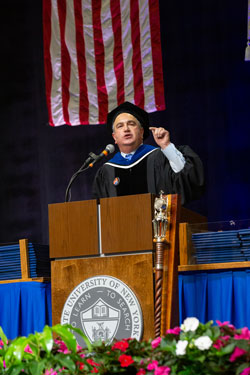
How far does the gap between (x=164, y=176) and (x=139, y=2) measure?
2404 mm

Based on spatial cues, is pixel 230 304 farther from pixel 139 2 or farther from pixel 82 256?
pixel 139 2

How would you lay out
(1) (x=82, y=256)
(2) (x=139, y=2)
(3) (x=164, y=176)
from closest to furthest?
(1) (x=82, y=256) → (3) (x=164, y=176) → (2) (x=139, y=2)

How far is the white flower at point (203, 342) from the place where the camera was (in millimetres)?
1745

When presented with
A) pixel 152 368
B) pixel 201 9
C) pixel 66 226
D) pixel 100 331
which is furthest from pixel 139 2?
pixel 152 368

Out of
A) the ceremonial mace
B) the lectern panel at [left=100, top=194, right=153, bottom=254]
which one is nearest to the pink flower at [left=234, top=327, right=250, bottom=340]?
the ceremonial mace

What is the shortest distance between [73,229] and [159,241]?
0.49 m

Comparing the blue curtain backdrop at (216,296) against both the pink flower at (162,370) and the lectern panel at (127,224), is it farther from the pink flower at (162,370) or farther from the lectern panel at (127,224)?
the pink flower at (162,370)

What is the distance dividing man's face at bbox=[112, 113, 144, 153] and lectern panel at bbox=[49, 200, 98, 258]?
1.55 meters

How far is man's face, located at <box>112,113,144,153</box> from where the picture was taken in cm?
478

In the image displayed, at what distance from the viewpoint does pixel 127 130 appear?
15.7ft

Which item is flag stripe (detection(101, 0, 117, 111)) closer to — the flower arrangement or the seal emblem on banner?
the seal emblem on banner

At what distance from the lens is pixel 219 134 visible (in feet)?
19.8

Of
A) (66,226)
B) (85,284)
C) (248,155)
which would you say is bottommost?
(85,284)

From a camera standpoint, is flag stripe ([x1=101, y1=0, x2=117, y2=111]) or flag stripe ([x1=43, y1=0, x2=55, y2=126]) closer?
flag stripe ([x1=101, y1=0, x2=117, y2=111])
